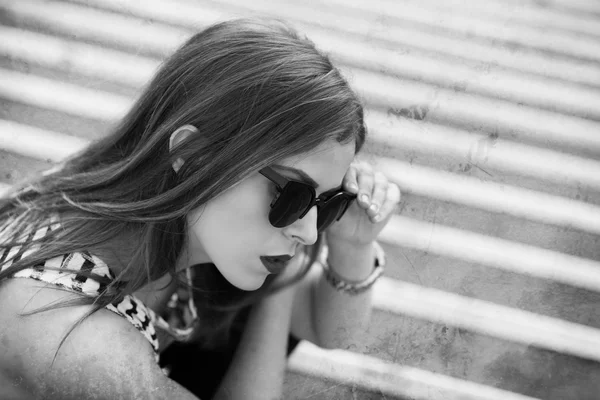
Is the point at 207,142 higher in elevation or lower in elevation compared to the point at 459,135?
higher

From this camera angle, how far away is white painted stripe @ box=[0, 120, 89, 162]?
2.09 m

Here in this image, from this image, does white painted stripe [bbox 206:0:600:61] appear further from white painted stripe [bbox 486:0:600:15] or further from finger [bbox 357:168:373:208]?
finger [bbox 357:168:373:208]

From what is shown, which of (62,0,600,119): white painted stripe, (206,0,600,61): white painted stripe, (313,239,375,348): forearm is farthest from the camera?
(206,0,600,61): white painted stripe

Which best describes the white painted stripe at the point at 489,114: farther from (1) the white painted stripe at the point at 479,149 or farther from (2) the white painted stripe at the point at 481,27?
(2) the white painted stripe at the point at 481,27

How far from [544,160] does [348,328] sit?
3.26 ft

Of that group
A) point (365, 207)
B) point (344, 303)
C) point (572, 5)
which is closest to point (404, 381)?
point (344, 303)

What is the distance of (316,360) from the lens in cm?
178

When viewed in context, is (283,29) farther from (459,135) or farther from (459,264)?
(459,264)

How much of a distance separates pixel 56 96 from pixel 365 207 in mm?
1371

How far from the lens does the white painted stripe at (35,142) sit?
2090mm

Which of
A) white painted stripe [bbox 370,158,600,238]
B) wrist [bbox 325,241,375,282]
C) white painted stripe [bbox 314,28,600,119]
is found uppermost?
white painted stripe [bbox 314,28,600,119]

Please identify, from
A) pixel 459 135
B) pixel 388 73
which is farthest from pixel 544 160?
pixel 388 73

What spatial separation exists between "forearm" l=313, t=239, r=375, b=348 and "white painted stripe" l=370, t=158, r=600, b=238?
1.11 feet

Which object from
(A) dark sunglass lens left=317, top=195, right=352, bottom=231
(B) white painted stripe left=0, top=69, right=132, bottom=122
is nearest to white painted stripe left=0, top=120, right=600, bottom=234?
(A) dark sunglass lens left=317, top=195, right=352, bottom=231
